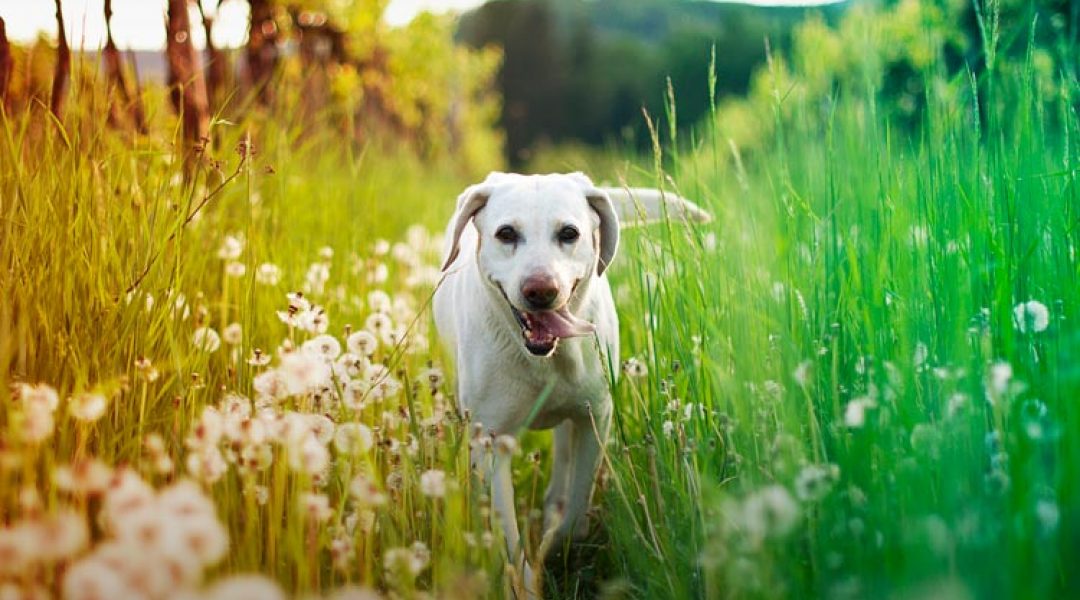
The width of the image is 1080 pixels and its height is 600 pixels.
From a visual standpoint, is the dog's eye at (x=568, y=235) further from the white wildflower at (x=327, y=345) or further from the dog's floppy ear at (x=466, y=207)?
the white wildflower at (x=327, y=345)

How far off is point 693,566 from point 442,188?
9138mm

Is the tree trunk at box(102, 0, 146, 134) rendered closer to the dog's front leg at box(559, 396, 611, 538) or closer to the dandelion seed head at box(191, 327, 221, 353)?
the dandelion seed head at box(191, 327, 221, 353)

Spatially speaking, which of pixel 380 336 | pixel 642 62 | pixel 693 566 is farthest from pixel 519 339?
pixel 642 62

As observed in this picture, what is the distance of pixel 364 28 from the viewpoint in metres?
13.0

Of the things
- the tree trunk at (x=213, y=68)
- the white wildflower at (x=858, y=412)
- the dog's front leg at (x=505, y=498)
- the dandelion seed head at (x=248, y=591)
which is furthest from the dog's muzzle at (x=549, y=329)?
the tree trunk at (x=213, y=68)

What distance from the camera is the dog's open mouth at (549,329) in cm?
324

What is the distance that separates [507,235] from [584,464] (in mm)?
908

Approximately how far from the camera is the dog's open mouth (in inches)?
128

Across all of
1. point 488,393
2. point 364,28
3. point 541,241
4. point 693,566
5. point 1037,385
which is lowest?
point 693,566

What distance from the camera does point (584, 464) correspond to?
12.0 feet

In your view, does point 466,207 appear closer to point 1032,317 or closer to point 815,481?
point 815,481

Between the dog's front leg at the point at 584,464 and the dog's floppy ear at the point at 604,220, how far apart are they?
20.2 inches

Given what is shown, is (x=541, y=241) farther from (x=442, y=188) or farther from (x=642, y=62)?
(x=642, y=62)

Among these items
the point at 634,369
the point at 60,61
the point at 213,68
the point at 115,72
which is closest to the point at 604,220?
the point at 634,369
